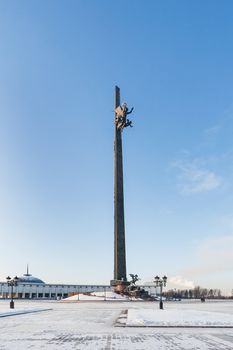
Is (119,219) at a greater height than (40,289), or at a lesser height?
greater

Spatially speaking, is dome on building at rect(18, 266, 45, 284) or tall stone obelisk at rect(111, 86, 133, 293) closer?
tall stone obelisk at rect(111, 86, 133, 293)

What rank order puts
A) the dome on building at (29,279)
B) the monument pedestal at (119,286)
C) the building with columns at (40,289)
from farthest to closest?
the dome on building at (29,279) → the building with columns at (40,289) → the monument pedestal at (119,286)

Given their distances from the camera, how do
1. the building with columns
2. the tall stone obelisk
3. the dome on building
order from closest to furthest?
the tall stone obelisk
the building with columns
the dome on building

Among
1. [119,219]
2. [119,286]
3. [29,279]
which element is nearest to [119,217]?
[119,219]

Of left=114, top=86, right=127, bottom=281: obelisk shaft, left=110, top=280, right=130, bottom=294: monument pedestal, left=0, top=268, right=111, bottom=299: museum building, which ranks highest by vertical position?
left=114, top=86, right=127, bottom=281: obelisk shaft

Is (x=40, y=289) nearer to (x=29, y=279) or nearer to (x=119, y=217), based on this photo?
(x=29, y=279)

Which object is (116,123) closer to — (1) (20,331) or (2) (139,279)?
(2) (139,279)

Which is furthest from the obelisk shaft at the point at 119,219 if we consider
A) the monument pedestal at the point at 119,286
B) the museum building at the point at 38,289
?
the museum building at the point at 38,289

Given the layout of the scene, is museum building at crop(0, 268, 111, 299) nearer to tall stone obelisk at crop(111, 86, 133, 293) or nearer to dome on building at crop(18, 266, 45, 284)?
dome on building at crop(18, 266, 45, 284)

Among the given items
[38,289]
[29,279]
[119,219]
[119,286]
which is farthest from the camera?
[29,279]

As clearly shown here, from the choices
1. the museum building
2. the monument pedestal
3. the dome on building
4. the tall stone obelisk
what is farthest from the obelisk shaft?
the dome on building

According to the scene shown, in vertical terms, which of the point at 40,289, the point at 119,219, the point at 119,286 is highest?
the point at 119,219

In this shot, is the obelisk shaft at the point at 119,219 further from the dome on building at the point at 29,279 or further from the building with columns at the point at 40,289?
the dome on building at the point at 29,279

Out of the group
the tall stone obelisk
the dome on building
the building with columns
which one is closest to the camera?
the tall stone obelisk
